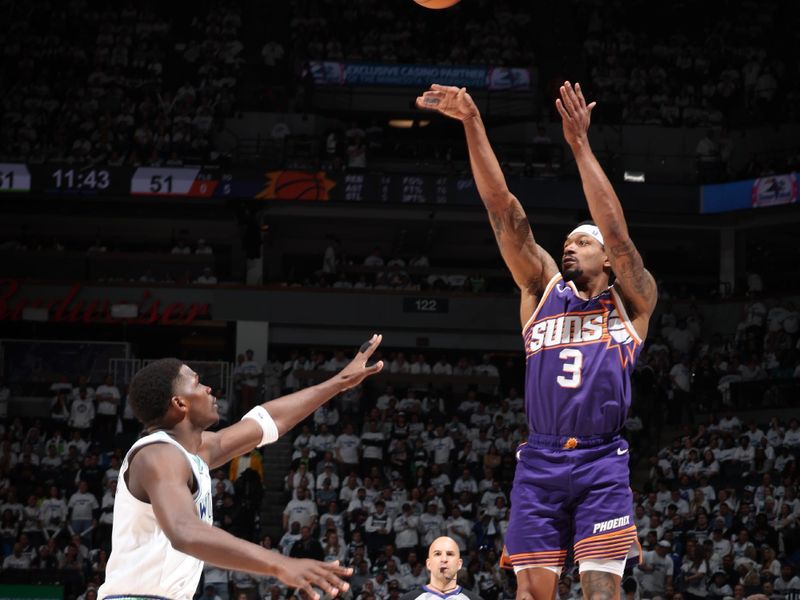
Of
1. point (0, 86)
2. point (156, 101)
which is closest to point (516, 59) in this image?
point (156, 101)

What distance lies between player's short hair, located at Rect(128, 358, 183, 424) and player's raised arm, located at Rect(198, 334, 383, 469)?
558 millimetres

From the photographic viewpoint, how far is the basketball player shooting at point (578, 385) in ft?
20.0

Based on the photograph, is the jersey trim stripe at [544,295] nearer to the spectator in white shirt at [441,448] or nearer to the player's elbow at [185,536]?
the player's elbow at [185,536]

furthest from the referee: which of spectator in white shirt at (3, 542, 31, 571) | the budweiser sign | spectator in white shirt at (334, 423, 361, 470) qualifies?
the budweiser sign

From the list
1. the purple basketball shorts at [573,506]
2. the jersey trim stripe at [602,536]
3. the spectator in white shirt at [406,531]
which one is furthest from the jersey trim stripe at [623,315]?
the spectator in white shirt at [406,531]

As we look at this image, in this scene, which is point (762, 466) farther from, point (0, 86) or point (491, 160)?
point (0, 86)

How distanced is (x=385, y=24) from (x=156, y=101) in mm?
7177

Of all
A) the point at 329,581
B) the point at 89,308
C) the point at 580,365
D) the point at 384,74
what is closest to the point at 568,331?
the point at 580,365

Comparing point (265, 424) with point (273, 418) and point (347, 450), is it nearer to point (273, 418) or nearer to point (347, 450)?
point (273, 418)

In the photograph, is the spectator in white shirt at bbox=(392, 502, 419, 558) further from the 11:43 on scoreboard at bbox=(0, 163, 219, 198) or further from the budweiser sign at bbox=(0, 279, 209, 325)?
the budweiser sign at bbox=(0, 279, 209, 325)

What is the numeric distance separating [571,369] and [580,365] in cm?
5

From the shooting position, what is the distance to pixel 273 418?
567 cm

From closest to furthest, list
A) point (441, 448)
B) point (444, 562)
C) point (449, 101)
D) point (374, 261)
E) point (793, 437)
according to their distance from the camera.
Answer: point (449, 101), point (444, 562), point (793, 437), point (441, 448), point (374, 261)

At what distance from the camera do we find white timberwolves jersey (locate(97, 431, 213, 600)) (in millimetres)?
4594
